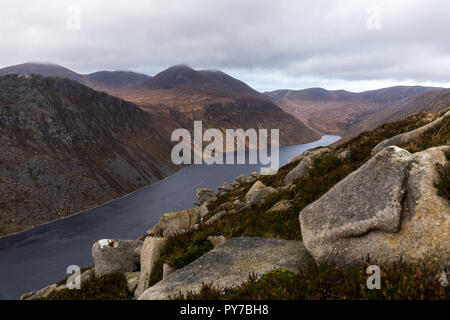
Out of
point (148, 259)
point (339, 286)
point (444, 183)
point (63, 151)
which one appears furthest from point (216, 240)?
point (63, 151)

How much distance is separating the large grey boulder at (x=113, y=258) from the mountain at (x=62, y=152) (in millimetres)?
68971

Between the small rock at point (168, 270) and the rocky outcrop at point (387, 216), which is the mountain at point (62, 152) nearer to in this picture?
the small rock at point (168, 270)

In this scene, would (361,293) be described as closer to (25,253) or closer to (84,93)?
(25,253)

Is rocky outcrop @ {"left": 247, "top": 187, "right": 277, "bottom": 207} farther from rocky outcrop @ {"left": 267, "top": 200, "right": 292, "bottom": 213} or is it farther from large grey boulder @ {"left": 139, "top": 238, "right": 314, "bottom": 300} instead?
large grey boulder @ {"left": 139, "top": 238, "right": 314, "bottom": 300}

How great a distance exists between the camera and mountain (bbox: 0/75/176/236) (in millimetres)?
72438

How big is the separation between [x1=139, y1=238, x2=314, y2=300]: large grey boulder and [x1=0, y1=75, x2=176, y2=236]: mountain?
7677 cm

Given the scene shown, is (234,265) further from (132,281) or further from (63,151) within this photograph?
(63,151)

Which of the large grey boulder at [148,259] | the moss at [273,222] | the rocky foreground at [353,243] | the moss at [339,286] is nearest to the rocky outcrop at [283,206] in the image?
the moss at [273,222]

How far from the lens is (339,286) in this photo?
4.79 metres

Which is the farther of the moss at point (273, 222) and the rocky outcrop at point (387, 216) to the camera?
the moss at point (273, 222)

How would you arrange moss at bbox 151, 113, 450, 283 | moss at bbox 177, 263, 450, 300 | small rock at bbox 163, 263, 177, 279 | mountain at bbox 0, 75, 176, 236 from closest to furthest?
moss at bbox 177, 263, 450, 300
small rock at bbox 163, 263, 177, 279
moss at bbox 151, 113, 450, 283
mountain at bbox 0, 75, 176, 236

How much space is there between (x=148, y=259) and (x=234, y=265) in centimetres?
419

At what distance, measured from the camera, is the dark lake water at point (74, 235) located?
44.9 meters

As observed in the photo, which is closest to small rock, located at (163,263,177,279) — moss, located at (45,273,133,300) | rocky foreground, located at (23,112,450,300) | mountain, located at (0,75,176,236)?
rocky foreground, located at (23,112,450,300)
